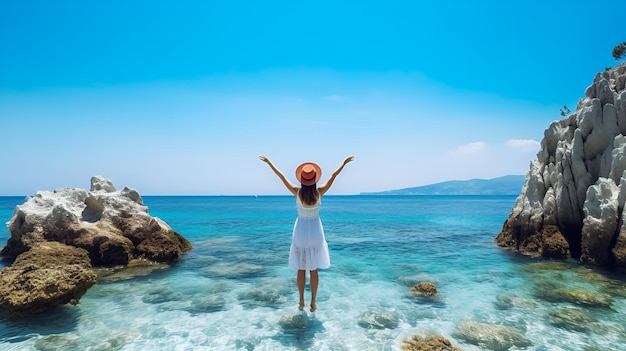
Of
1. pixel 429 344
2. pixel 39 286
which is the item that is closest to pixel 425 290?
pixel 429 344

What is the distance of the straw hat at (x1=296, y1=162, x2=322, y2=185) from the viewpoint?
26.8 feet

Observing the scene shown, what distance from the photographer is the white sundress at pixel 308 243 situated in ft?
27.7

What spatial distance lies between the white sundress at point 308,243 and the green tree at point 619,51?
133ft

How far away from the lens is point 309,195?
823 centimetres

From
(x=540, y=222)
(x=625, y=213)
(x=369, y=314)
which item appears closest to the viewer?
(x=369, y=314)

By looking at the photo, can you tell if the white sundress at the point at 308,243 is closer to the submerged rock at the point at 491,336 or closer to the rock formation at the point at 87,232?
the submerged rock at the point at 491,336

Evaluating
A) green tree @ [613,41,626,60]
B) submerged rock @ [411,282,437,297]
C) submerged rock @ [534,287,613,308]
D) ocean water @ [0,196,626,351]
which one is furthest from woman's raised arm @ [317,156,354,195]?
green tree @ [613,41,626,60]

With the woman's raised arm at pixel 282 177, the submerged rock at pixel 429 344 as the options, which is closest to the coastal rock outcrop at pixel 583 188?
the submerged rock at pixel 429 344

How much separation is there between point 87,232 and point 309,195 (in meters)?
13.5

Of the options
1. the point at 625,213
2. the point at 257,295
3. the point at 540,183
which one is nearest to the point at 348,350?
the point at 257,295

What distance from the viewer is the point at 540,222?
19.5m

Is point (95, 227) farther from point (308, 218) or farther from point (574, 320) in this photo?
point (574, 320)

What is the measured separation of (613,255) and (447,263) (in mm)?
7041

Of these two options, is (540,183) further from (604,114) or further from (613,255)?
(613,255)
